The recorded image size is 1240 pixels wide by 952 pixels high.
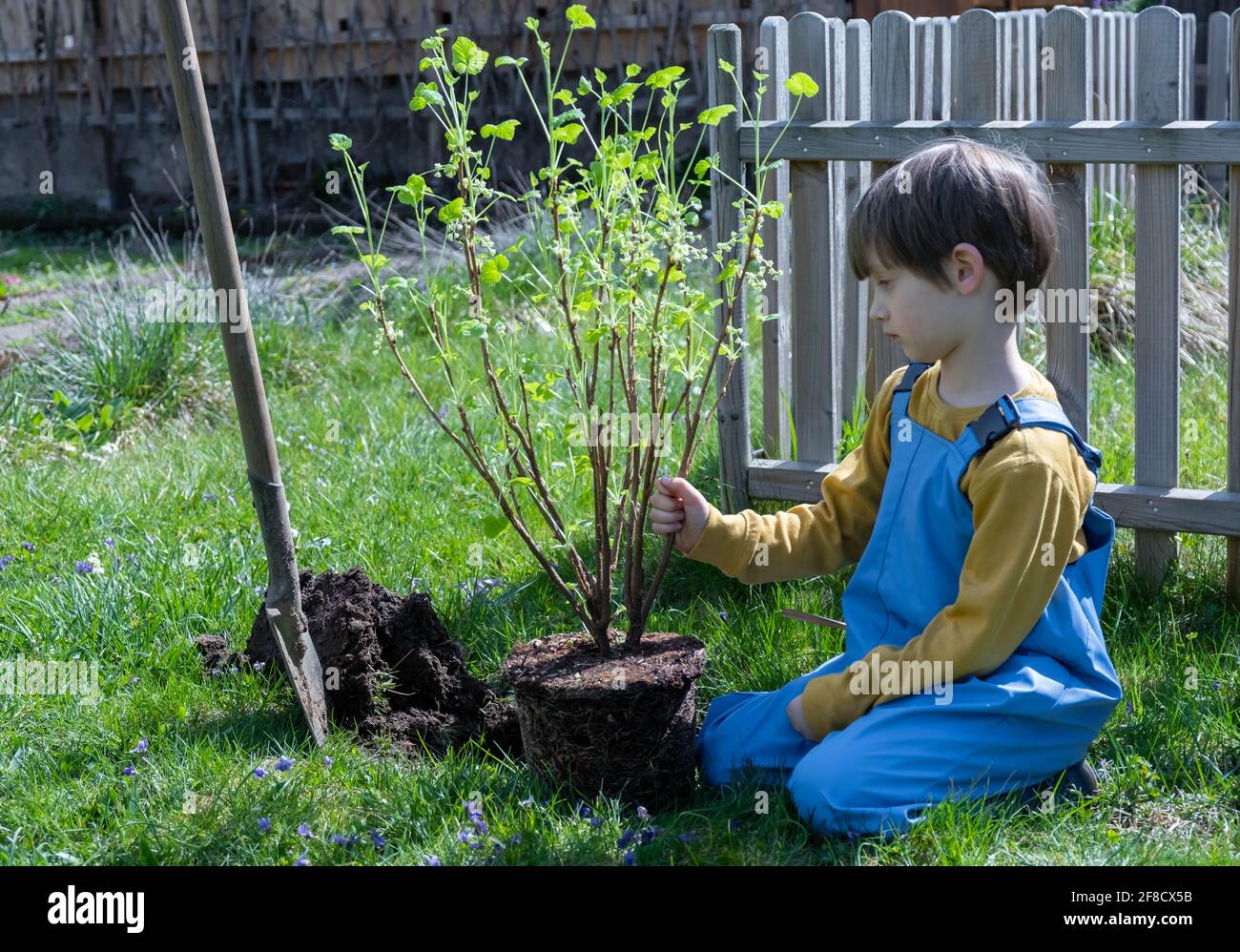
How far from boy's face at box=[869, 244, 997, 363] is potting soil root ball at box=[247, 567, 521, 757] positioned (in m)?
1.15

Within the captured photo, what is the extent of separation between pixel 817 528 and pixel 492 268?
0.88 meters

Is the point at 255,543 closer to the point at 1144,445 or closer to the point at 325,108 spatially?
the point at 1144,445

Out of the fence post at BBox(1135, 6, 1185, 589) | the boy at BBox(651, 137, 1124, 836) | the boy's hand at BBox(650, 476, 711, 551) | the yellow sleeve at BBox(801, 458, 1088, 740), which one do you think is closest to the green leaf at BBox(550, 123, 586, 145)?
the boy at BBox(651, 137, 1124, 836)

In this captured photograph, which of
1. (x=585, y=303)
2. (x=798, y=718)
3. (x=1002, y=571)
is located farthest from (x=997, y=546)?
(x=585, y=303)

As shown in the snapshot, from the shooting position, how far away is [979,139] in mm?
3225

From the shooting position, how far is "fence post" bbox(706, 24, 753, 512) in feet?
11.0

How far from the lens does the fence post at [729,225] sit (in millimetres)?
3361

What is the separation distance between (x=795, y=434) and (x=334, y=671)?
149 cm

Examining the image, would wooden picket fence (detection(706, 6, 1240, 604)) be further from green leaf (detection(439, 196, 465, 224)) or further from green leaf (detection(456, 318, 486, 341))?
green leaf (detection(456, 318, 486, 341))

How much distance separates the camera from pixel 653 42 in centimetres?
931

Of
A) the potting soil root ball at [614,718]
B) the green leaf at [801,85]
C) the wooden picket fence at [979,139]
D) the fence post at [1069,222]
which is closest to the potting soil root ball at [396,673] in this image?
the potting soil root ball at [614,718]

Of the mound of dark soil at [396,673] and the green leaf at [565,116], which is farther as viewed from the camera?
the mound of dark soil at [396,673]

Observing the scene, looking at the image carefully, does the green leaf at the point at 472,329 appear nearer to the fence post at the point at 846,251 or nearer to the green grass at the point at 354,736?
the green grass at the point at 354,736

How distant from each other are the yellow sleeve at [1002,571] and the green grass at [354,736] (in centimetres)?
26
